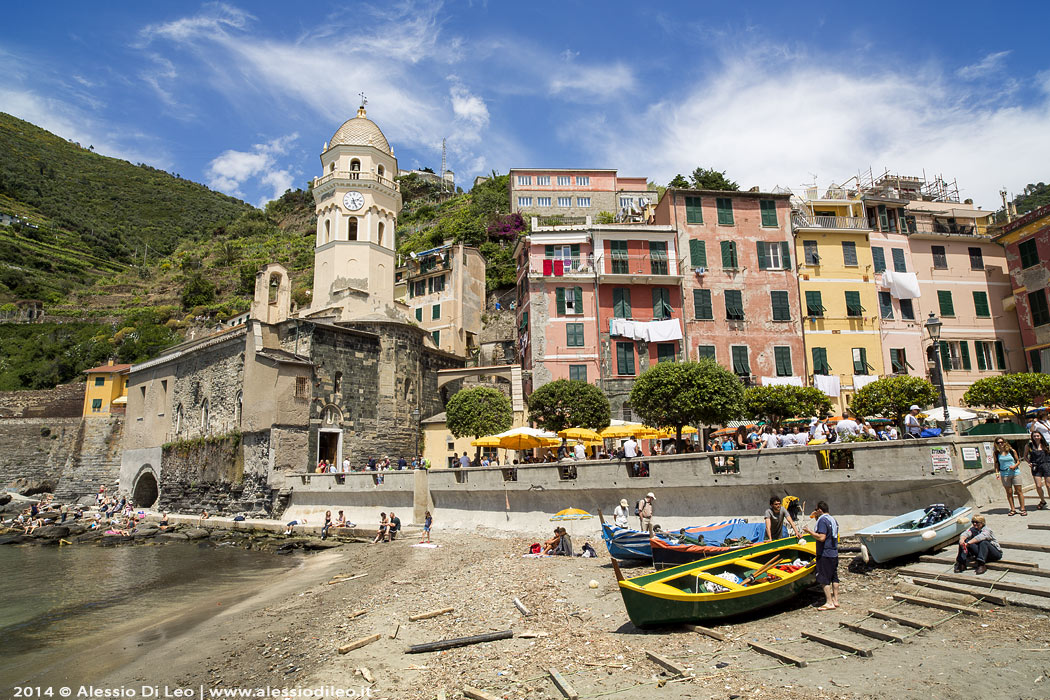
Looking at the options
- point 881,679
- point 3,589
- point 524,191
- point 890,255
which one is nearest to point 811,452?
point 881,679

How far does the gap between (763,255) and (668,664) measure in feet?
92.6

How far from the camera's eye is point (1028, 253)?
1159 inches

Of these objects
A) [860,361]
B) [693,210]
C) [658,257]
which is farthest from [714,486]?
[693,210]

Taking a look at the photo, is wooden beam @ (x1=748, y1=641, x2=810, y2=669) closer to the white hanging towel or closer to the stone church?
the white hanging towel

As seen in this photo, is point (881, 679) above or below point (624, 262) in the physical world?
below


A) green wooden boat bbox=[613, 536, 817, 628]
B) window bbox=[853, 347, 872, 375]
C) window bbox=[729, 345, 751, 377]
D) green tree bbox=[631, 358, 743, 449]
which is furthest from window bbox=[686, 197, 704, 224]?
green wooden boat bbox=[613, 536, 817, 628]

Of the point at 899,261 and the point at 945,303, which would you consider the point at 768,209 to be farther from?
the point at 945,303

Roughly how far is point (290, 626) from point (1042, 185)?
88.6m

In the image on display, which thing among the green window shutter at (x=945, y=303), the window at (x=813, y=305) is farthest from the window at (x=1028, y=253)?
the window at (x=813, y=305)

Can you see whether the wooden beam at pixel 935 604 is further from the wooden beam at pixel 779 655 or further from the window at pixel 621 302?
the window at pixel 621 302

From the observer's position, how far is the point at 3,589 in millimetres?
20109

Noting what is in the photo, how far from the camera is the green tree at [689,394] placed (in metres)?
22.5

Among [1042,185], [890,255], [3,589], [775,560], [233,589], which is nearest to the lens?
[775,560]

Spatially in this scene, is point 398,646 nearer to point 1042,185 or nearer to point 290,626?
point 290,626
